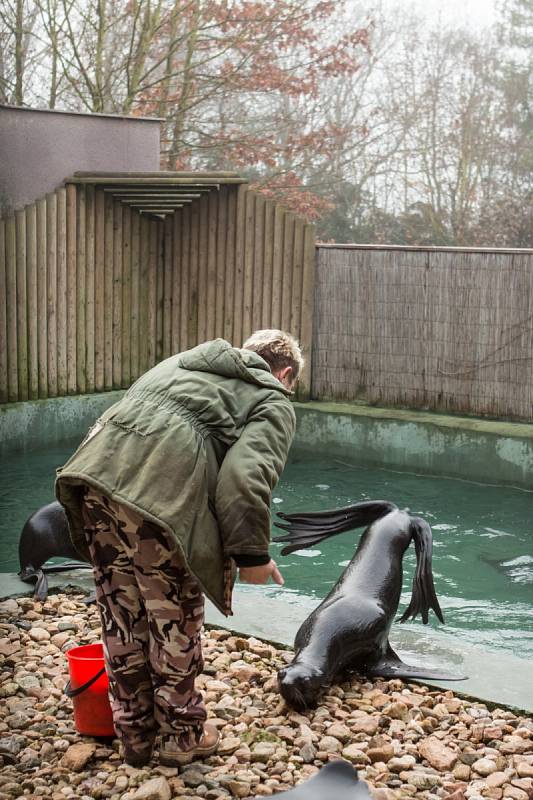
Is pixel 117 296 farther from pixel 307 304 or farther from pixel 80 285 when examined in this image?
pixel 307 304

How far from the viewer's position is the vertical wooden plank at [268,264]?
10.1 m

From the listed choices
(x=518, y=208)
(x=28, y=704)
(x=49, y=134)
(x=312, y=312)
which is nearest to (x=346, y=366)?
(x=312, y=312)

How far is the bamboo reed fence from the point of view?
31.7 ft

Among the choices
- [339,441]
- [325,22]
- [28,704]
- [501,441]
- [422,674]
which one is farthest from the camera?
[325,22]

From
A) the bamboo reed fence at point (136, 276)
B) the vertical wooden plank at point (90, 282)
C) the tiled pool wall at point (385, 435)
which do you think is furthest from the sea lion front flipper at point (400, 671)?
the vertical wooden plank at point (90, 282)

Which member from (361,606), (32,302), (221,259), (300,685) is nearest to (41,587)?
(361,606)

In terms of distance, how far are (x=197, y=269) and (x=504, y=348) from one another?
3.35m

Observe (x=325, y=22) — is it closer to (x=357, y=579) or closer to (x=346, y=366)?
(x=346, y=366)

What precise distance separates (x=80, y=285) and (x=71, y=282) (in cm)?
12

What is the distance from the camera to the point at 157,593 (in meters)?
3.07

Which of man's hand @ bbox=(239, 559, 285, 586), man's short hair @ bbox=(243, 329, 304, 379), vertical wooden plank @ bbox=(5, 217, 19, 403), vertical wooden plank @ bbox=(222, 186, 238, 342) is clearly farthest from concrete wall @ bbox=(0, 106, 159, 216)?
man's hand @ bbox=(239, 559, 285, 586)

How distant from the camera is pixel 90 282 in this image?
10.2 metres

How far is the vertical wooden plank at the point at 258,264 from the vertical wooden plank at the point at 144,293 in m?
1.30

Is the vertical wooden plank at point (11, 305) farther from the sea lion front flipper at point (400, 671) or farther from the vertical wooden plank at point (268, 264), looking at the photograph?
the sea lion front flipper at point (400, 671)
